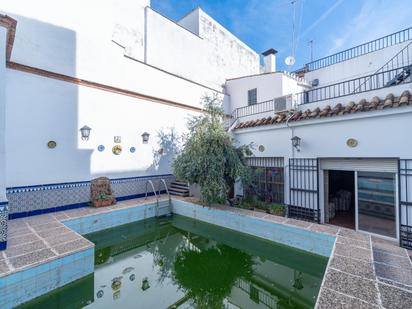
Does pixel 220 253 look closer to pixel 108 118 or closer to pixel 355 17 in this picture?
pixel 108 118

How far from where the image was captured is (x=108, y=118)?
8.24 metres

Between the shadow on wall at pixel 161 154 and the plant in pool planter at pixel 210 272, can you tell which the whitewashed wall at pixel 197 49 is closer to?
the shadow on wall at pixel 161 154

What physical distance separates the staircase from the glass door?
613 cm

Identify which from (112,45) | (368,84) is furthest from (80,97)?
(368,84)

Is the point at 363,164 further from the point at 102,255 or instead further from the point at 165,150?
the point at 165,150

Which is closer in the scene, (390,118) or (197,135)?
(390,118)

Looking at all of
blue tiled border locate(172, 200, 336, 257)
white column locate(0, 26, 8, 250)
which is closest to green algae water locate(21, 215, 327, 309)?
blue tiled border locate(172, 200, 336, 257)

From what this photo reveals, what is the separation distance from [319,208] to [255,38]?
14.6 m

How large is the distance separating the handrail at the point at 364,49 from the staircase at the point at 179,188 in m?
10.6

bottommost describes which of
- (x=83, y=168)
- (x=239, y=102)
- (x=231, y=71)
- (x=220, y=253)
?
(x=220, y=253)

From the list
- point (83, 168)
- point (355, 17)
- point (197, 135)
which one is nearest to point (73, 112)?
point (83, 168)

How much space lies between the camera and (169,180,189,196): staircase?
9.33 meters

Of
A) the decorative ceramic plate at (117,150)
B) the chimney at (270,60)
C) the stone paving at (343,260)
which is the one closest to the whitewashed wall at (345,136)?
the stone paving at (343,260)

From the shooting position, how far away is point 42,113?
6.73m
